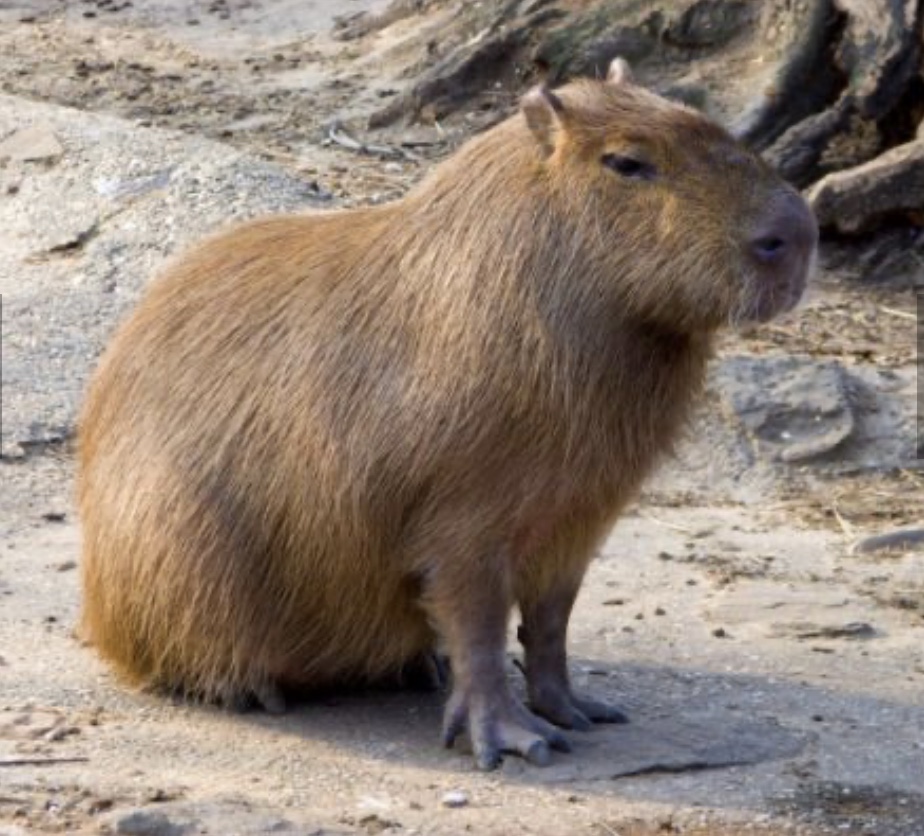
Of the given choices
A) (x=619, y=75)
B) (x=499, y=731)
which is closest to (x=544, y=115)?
(x=619, y=75)

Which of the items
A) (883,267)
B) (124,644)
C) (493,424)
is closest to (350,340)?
(493,424)

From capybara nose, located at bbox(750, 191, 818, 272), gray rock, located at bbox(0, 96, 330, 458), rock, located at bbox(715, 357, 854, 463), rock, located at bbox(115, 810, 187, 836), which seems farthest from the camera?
gray rock, located at bbox(0, 96, 330, 458)

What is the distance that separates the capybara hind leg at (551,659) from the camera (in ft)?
17.3

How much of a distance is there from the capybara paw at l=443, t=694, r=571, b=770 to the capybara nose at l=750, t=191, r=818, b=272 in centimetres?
108

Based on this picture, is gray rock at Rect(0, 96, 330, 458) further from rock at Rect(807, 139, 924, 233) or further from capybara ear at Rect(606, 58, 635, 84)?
capybara ear at Rect(606, 58, 635, 84)

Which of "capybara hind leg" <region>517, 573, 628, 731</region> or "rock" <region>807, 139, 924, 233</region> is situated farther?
"rock" <region>807, 139, 924, 233</region>

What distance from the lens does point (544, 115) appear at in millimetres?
4992

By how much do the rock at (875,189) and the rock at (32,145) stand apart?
2851 mm

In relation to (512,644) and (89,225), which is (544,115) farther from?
(89,225)

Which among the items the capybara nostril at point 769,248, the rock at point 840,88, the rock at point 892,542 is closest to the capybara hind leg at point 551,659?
the capybara nostril at point 769,248

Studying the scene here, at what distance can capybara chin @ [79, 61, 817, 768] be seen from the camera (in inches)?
193

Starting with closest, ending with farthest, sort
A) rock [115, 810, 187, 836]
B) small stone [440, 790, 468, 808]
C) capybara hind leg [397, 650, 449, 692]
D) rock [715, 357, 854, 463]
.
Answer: rock [115, 810, 187, 836], small stone [440, 790, 468, 808], capybara hind leg [397, 650, 449, 692], rock [715, 357, 854, 463]

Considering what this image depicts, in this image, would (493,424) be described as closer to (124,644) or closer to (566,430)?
(566,430)

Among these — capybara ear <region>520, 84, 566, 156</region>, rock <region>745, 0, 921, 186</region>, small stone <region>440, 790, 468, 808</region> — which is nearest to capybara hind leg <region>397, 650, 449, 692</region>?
small stone <region>440, 790, 468, 808</region>
